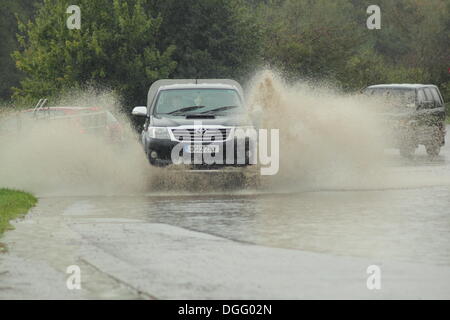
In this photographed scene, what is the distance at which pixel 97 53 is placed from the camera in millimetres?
38688

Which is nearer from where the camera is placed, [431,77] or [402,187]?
[402,187]

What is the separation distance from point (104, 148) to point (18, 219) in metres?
6.72

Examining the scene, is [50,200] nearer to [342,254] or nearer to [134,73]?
[342,254]

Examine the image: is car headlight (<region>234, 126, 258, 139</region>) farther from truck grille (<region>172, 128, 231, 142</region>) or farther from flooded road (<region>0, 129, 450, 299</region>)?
flooded road (<region>0, 129, 450, 299</region>)

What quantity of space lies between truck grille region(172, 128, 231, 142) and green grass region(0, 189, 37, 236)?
2.84 m

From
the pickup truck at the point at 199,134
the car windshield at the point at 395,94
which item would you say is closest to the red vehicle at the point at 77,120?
the pickup truck at the point at 199,134

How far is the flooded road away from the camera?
968 centimetres

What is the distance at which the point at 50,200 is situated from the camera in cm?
1814

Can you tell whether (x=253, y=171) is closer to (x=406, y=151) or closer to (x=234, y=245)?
(x=234, y=245)

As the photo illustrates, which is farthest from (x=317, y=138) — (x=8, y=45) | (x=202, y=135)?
(x=8, y=45)

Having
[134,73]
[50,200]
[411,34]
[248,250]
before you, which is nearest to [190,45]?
[134,73]

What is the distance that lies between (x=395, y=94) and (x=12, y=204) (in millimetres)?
15032

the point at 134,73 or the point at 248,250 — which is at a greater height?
the point at 134,73
